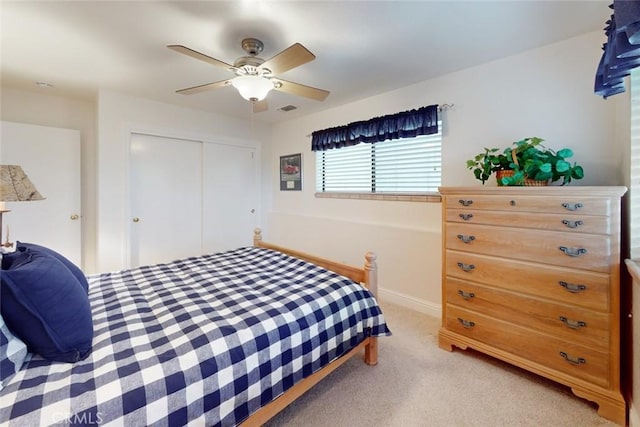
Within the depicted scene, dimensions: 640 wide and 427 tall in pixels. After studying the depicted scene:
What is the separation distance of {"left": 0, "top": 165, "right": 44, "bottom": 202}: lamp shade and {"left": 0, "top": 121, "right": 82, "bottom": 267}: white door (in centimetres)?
147

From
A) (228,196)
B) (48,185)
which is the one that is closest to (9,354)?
(48,185)

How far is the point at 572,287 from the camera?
1606mm

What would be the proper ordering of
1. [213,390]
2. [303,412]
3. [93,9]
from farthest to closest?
1. [93,9]
2. [303,412]
3. [213,390]

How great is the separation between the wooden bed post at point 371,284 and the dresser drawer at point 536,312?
64cm

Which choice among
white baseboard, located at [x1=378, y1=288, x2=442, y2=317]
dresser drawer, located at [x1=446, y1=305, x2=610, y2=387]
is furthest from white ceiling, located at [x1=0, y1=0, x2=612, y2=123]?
white baseboard, located at [x1=378, y1=288, x2=442, y2=317]

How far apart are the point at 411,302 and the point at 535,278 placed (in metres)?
1.35

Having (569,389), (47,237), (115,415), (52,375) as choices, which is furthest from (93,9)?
(569,389)

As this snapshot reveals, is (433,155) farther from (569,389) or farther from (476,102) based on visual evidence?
(569,389)

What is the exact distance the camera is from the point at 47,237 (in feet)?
10.1

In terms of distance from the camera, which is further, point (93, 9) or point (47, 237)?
point (47, 237)

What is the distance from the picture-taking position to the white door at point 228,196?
3.96 meters

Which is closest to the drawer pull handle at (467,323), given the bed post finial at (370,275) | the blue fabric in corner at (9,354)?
the bed post finial at (370,275)

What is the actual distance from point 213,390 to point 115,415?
1.04ft

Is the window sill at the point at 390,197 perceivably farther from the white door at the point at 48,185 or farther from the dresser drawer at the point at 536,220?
the white door at the point at 48,185
